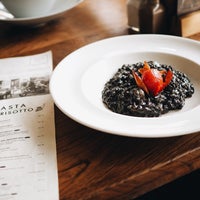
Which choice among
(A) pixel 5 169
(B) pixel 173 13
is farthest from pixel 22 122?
(B) pixel 173 13

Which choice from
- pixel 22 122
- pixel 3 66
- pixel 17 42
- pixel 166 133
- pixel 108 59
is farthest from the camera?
pixel 17 42

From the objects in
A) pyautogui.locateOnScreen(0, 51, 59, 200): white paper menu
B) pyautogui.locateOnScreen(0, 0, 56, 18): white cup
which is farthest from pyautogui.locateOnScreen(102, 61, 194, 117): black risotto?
pyautogui.locateOnScreen(0, 0, 56, 18): white cup

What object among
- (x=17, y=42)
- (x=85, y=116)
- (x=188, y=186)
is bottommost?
(x=188, y=186)

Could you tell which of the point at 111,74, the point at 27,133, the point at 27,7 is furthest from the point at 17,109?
the point at 27,7

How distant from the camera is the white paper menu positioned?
19.7 inches

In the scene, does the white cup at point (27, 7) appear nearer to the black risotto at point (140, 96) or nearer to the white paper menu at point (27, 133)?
the white paper menu at point (27, 133)

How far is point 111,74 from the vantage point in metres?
0.74

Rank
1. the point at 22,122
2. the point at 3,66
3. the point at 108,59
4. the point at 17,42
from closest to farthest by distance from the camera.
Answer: the point at 22,122 → the point at 108,59 → the point at 3,66 → the point at 17,42

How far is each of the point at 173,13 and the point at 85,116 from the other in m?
0.47

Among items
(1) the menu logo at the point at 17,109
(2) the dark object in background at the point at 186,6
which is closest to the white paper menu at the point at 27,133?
(1) the menu logo at the point at 17,109

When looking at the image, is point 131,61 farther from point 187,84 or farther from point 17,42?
point 17,42

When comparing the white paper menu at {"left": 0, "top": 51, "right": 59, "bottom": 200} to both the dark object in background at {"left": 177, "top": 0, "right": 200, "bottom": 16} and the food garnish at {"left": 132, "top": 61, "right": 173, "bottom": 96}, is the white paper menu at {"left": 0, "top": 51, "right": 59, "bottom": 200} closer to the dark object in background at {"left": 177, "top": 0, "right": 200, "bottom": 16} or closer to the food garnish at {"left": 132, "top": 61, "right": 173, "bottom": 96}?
the food garnish at {"left": 132, "top": 61, "right": 173, "bottom": 96}

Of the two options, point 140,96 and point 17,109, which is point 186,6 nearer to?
point 140,96

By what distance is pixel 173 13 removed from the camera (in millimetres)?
871
